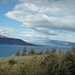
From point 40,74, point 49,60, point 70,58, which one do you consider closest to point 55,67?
point 49,60

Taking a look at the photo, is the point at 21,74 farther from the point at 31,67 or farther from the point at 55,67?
the point at 55,67

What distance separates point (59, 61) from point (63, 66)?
869 millimetres

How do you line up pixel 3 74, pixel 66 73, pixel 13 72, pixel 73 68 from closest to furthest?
pixel 3 74
pixel 13 72
pixel 66 73
pixel 73 68

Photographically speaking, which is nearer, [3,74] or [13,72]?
[3,74]

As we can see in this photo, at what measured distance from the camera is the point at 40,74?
22.8m

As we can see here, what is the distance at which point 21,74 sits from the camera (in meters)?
20.7

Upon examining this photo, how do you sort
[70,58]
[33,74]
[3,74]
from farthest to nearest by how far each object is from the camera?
[70,58] < [33,74] < [3,74]

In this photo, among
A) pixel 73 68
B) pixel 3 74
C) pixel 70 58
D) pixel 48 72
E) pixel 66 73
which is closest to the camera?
pixel 3 74

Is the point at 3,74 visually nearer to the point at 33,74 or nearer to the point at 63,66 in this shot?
the point at 33,74

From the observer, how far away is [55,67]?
25.6m

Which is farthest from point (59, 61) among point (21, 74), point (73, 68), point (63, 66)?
point (21, 74)

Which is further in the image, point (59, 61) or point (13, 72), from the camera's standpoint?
point (59, 61)

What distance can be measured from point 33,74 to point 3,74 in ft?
14.3

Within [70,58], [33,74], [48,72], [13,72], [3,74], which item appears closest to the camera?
[3,74]
